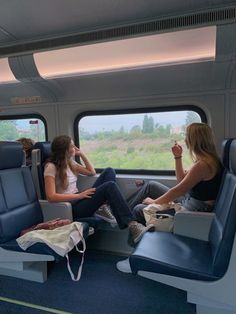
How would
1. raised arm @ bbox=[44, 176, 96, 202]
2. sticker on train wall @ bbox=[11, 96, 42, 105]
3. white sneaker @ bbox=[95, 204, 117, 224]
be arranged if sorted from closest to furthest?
1. raised arm @ bbox=[44, 176, 96, 202]
2. white sneaker @ bbox=[95, 204, 117, 224]
3. sticker on train wall @ bbox=[11, 96, 42, 105]

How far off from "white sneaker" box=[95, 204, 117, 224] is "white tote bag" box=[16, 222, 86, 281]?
47 cm

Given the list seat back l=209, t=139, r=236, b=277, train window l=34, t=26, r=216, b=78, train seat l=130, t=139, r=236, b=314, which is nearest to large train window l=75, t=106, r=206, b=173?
train window l=34, t=26, r=216, b=78

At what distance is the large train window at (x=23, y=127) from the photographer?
143 inches

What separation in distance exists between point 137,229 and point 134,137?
1417mm

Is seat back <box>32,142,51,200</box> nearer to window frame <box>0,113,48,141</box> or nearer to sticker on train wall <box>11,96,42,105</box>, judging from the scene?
window frame <box>0,113,48,141</box>

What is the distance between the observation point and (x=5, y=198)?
217cm

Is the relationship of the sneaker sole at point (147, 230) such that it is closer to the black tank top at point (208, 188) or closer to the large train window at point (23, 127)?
the black tank top at point (208, 188)

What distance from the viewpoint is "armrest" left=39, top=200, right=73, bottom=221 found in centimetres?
238

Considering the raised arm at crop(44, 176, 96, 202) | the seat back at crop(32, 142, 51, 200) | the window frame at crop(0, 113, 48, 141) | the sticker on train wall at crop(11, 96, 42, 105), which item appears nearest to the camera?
the raised arm at crop(44, 176, 96, 202)

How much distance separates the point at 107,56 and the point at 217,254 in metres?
2.03

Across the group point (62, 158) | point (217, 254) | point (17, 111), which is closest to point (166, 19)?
point (62, 158)

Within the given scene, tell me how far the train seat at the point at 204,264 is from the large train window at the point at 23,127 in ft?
8.01

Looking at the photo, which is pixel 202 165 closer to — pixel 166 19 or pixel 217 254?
pixel 217 254

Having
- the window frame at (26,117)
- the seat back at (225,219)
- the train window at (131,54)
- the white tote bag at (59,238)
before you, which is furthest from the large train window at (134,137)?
the white tote bag at (59,238)
